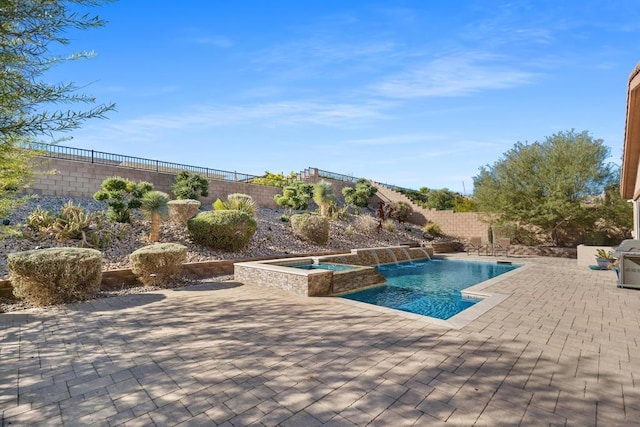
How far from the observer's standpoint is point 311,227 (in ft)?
48.8

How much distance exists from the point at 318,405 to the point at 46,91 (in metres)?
3.87

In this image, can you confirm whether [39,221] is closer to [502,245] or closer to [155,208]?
[155,208]

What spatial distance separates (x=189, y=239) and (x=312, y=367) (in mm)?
Answer: 9400

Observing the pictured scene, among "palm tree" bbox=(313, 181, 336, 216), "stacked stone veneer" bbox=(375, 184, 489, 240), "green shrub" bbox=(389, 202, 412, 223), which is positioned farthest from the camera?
"green shrub" bbox=(389, 202, 412, 223)

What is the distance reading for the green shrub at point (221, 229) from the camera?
10945 mm

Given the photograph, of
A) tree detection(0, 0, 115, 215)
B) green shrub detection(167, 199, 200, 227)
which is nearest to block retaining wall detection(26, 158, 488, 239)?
green shrub detection(167, 199, 200, 227)

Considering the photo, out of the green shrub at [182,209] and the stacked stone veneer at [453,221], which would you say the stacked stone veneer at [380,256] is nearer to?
the green shrub at [182,209]

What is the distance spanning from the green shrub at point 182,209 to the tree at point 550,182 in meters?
16.1

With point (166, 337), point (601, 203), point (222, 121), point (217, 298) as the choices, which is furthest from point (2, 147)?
point (601, 203)

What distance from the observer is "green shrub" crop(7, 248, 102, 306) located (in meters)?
5.73

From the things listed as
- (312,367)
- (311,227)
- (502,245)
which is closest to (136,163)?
(311,227)

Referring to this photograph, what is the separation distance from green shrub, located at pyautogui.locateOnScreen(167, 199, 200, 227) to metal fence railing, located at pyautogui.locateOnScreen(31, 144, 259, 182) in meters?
5.28

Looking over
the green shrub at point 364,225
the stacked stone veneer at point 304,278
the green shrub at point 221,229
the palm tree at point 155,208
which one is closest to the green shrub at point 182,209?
the green shrub at point 221,229

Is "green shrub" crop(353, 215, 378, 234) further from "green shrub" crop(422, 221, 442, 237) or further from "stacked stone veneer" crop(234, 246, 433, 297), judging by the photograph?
"stacked stone veneer" crop(234, 246, 433, 297)
